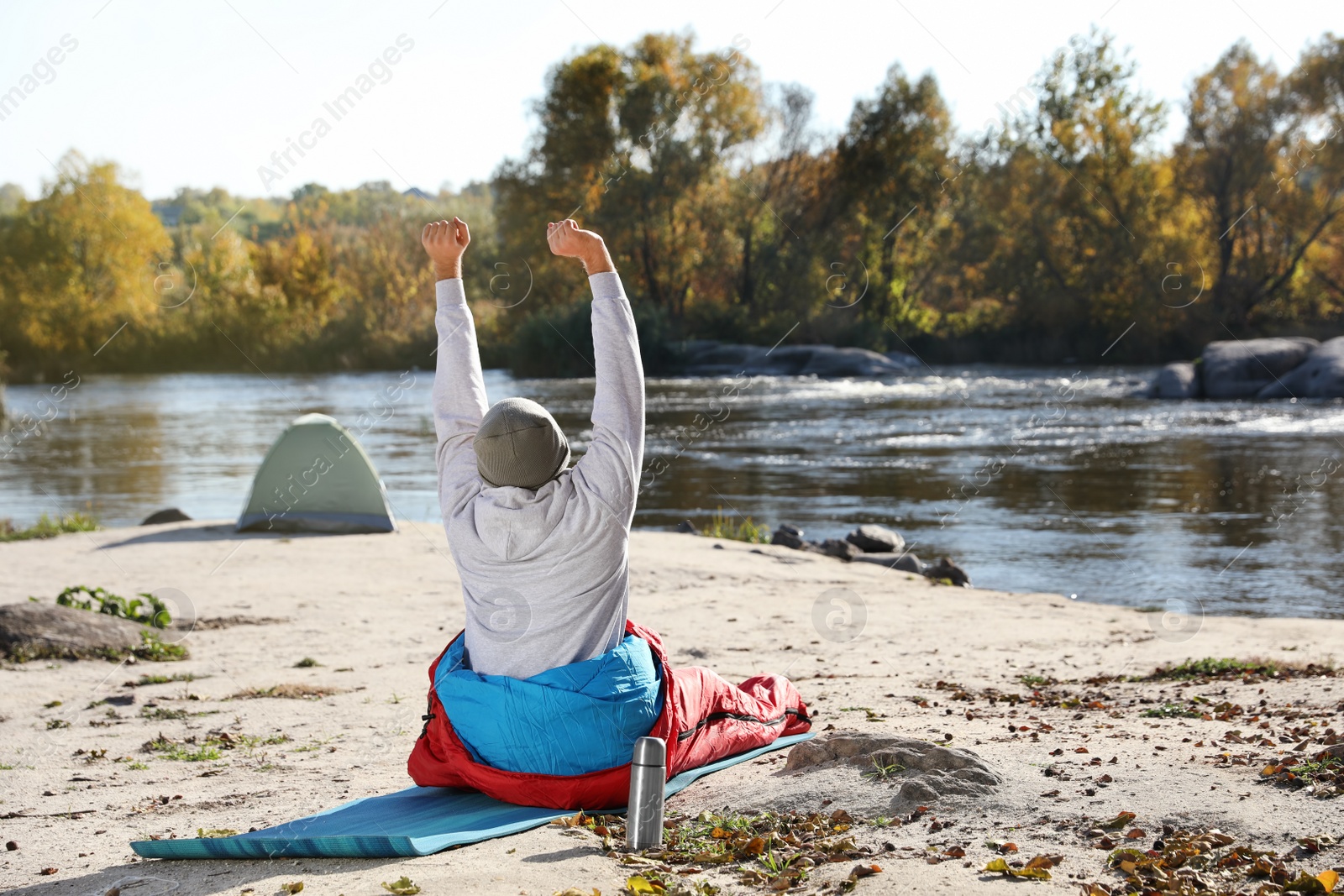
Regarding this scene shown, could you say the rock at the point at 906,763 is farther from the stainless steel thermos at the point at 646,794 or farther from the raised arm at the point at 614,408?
the raised arm at the point at 614,408

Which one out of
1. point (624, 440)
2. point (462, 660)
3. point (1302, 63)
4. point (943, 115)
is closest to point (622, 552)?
point (624, 440)

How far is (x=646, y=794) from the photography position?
3.62 meters

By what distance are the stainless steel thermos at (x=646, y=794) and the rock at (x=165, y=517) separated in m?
12.2

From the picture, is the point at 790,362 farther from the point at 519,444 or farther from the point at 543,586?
the point at 519,444

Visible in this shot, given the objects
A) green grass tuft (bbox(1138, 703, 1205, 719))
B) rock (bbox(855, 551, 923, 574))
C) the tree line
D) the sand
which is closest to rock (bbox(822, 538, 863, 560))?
rock (bbox(855, 551, 923, 574))

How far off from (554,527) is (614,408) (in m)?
0.44

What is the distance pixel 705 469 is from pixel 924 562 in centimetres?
813

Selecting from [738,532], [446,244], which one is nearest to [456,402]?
[446,244]

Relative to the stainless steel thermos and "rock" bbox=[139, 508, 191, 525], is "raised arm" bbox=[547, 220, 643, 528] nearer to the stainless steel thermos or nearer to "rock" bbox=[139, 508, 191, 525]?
the stainless steel thermos

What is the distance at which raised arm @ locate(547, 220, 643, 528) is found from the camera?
3689mm

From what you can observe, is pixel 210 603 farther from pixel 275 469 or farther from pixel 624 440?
pixel 624 440

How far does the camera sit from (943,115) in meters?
50.1

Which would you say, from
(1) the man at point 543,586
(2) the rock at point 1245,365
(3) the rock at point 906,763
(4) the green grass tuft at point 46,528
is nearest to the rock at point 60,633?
(1) the man at point 543,586

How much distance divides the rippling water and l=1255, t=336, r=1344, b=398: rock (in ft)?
5.19
